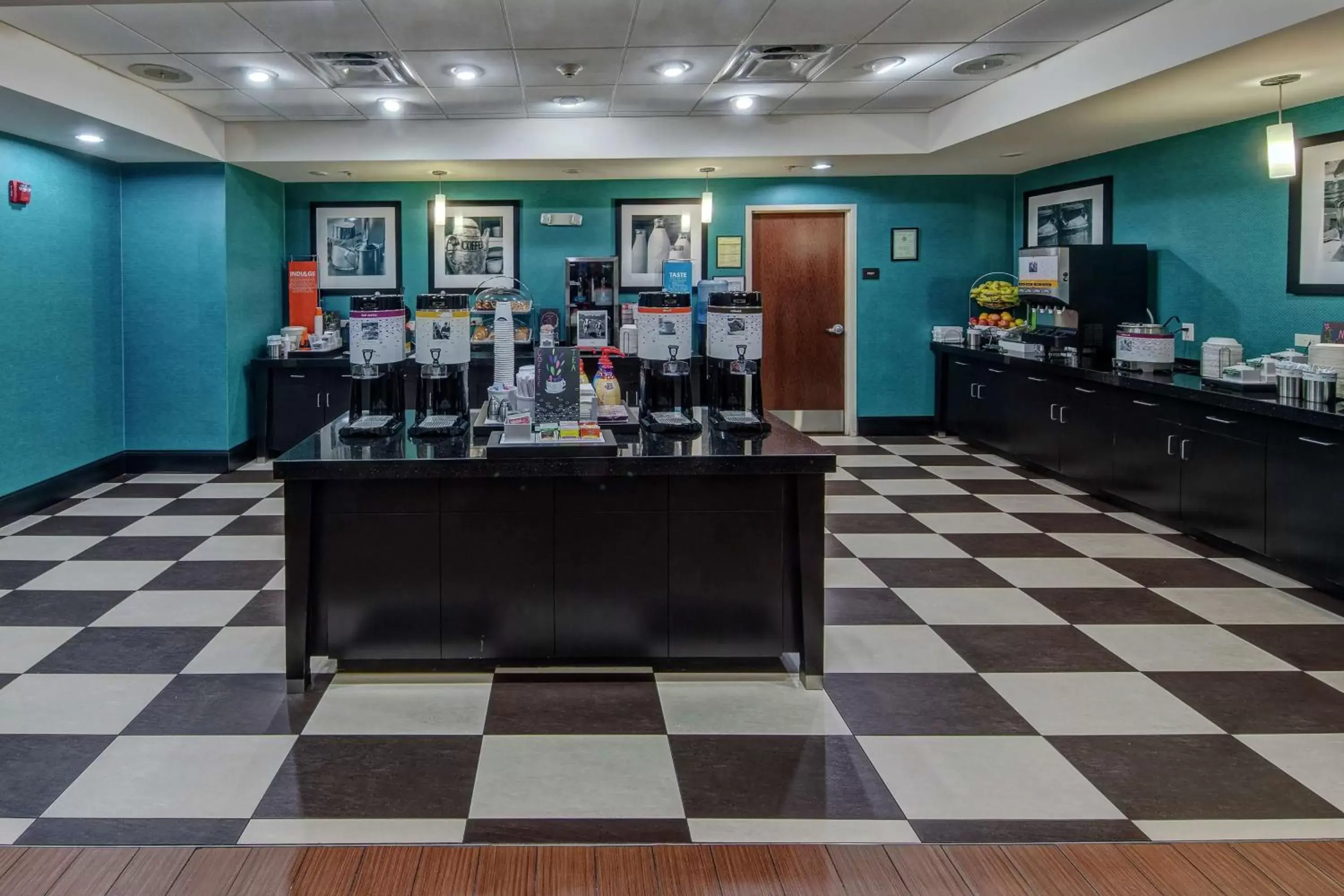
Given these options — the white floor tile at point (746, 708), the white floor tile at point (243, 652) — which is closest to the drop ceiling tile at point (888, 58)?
the white floor tile at point (746, 708)

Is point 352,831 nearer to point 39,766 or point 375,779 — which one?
point 375,779

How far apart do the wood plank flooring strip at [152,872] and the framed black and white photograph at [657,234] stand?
7000mm

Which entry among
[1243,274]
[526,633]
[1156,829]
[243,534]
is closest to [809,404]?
[1243,274]

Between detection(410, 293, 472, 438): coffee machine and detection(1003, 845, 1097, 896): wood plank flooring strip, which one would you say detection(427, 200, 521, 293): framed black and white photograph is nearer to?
detection(410, 293, 472, 438): coffee machine

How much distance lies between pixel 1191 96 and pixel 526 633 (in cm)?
457

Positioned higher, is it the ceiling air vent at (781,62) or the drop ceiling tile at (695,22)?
the ceiling air vent at (781,62)

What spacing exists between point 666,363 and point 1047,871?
2.22 m

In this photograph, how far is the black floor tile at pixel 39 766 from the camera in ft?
8.58

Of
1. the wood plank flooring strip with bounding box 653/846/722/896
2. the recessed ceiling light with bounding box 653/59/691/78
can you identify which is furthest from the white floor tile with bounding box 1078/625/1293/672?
the recessed ceiling light with bounding box 653/59/691/78

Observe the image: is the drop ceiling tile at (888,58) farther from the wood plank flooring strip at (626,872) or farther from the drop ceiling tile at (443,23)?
the wood plank flooring strip at (626,872)

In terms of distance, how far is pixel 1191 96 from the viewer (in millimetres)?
5406

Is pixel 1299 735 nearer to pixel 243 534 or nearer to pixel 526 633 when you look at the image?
pixel 526 633

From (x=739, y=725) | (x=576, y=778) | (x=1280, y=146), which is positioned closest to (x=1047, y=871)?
(x=739, y=725)

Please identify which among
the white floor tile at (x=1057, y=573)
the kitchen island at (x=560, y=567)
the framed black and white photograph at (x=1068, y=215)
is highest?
the framed black and white photograph at (x=1068, y=215)
